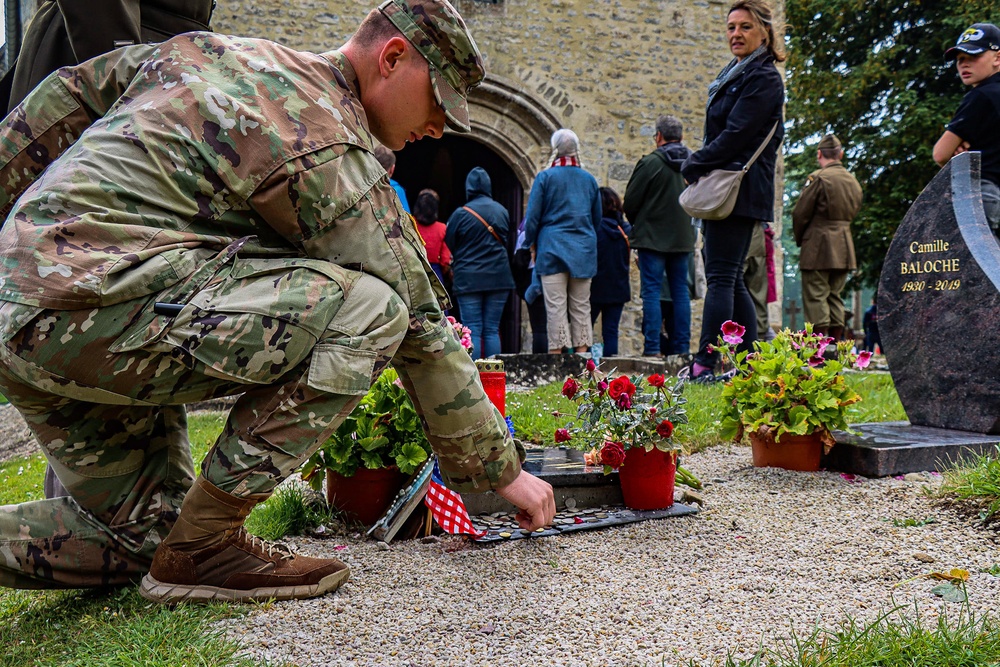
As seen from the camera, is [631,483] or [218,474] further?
[631,483]

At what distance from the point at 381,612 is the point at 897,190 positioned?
16070mm

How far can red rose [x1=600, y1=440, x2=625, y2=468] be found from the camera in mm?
2898

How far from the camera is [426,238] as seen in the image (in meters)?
7.62

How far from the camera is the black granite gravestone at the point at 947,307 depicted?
3.77 m

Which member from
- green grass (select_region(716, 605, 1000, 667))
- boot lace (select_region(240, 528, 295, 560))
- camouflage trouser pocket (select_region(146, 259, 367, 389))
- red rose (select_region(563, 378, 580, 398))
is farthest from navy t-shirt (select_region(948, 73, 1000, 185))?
boot lace (select_region(240, 528, 295, 560))

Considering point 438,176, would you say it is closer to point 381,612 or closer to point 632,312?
point 632,312

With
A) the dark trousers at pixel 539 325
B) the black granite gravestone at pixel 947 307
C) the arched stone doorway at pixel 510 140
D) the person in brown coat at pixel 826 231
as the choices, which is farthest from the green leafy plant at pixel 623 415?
the arched stone doorway at pixel 510 140

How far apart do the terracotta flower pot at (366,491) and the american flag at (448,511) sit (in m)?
0.26

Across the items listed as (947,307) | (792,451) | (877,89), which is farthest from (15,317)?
(877,89)

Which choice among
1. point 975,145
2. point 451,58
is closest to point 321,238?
point 451,58

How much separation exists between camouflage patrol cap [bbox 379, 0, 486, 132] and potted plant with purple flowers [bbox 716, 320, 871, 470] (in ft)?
6.54

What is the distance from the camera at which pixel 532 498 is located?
222 centimetres

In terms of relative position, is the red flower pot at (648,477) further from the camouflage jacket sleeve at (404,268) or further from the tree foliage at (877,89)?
the tree foliage at (877,89)

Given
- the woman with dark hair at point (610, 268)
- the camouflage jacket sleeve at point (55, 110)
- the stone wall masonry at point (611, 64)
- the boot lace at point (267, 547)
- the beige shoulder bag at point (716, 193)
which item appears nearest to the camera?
the camouflage jacket sleeve at point (55, 110)
